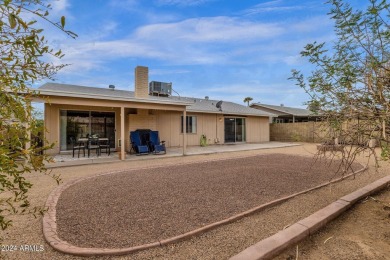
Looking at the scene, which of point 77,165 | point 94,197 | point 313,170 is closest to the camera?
point 94,197

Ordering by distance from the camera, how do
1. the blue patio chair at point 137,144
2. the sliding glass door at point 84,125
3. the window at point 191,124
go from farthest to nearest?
the window at point 191,124, the sliding glass door at point 84,125, the blue patio chair at point 137,144

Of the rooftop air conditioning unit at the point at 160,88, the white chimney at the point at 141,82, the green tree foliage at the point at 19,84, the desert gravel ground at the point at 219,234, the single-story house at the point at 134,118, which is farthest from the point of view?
the rooftop air conditioning unit at the point at 160,88

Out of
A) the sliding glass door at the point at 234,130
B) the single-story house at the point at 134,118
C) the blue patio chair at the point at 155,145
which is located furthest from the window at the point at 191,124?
the blue patio chair at the point at 155,145

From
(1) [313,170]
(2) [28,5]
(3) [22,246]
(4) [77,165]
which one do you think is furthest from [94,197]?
(1) [313,170]

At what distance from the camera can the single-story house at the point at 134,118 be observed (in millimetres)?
8883

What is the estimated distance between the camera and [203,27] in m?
10.5

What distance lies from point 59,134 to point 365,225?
458 inches

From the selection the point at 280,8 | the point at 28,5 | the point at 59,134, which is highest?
the point at 280,8

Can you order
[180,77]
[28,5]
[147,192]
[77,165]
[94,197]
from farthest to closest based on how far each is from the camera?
[180,77], [77,165], [147,192], [94,197], [28,5]

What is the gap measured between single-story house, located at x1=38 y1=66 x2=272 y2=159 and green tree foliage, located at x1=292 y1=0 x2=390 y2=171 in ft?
24.9

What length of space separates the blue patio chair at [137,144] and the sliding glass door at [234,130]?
7566 mm

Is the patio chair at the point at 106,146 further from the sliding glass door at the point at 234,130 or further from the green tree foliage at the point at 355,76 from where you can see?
the green tree foliage at the point at 355,76

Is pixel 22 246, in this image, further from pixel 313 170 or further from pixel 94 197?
pixel 313 170

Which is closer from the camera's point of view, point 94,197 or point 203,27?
point 94,197
